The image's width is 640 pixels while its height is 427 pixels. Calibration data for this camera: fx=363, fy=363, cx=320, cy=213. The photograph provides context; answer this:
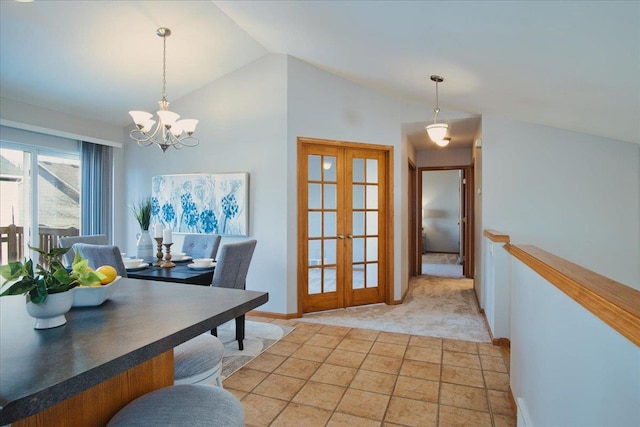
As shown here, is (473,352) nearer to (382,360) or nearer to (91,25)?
(382,360)

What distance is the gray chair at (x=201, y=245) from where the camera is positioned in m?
4.13

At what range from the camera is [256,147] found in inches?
172

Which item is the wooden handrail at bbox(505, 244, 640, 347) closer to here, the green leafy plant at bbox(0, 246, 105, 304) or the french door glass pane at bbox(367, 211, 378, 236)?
the green leafy plant at bbox(0, 246, 105, 304)

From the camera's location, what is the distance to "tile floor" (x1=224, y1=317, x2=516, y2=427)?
2.23m

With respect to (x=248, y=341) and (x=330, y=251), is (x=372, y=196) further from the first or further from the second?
(x=248, y=341)

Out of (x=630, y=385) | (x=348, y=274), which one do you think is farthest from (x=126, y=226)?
(x=630, y=385)

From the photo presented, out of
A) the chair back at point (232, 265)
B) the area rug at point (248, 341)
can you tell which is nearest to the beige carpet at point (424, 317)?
the area rug at point (248, 341)

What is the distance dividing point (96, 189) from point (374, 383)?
4.44 meters

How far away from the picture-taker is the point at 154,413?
1022mm

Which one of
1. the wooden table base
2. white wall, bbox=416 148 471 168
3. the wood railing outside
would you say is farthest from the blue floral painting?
white wall, bbox=416 148 471 168

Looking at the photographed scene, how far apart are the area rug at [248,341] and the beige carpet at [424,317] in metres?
0.49

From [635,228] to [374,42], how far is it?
332 cm

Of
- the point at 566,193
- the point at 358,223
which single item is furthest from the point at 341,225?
the point at 566,193

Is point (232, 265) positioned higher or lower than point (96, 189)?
lower
